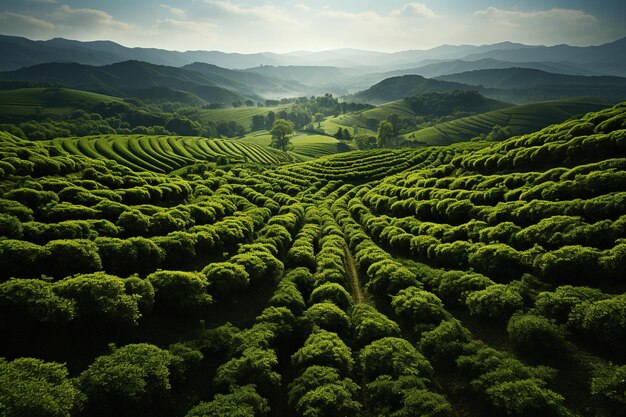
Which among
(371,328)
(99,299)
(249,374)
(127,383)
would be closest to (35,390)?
(127,383)

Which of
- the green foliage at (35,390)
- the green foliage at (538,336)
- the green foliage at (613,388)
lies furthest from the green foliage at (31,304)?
the green foliage at (613,388)

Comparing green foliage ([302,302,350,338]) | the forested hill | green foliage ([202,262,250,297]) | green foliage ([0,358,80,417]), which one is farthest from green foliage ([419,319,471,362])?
green foliage ([0,358,80,417])

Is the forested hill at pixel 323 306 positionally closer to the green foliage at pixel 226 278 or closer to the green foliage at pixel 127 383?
the green foliage at pixel 127 383

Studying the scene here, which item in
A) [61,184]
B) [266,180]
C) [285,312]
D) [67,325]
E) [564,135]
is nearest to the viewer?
[67,325]

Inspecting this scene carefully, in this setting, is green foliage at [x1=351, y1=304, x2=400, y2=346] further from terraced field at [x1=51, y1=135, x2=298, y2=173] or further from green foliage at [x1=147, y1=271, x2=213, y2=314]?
terraced field at [x1=51, y1=135, x2=298, y2=173]

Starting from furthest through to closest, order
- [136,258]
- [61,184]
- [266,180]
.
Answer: [266,180] < [61,184] < [136,258]

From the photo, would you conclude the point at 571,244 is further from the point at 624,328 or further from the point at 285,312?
the point at 285,312

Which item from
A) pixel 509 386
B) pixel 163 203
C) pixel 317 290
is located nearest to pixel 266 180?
pixel 163 203
